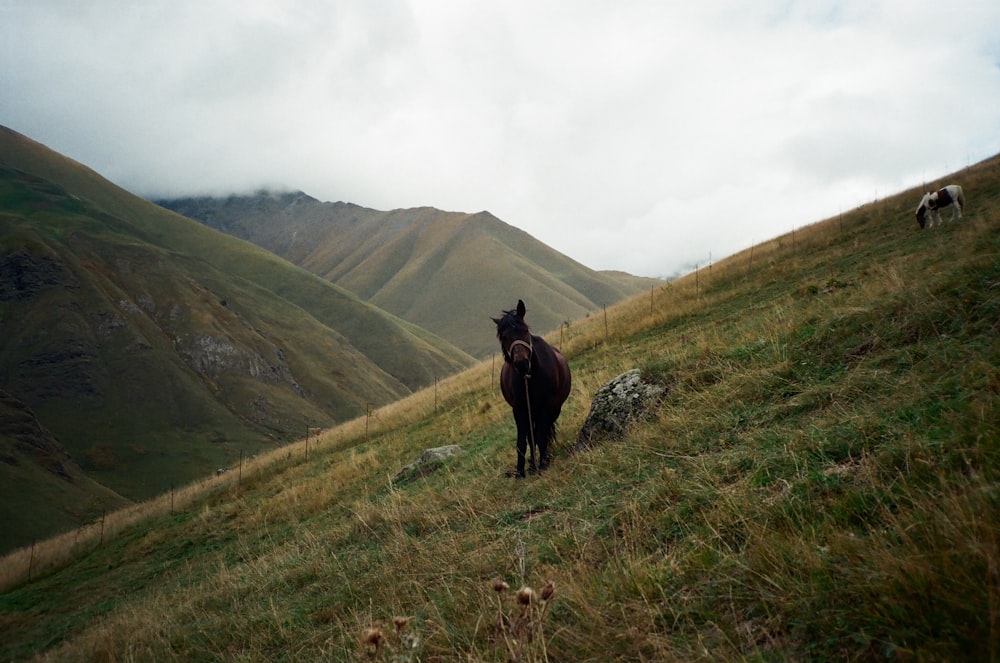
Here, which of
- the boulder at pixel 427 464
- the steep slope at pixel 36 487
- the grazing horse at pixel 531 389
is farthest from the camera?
the steep slope at pixel 36 487

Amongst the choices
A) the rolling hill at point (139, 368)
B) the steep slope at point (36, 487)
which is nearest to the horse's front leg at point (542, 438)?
the steep slope at point (36, 487)

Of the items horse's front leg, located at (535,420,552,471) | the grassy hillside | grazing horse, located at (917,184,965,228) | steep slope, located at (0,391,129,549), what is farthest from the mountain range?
grazing horse, located at (917,184,965,228)

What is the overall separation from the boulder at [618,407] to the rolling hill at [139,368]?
6468 cm

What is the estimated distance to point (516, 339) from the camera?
752cm

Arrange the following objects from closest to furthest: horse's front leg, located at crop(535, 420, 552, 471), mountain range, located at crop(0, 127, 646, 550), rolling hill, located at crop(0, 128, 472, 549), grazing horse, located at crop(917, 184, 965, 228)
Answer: horse's front leg, located at crop(535, 420, 552, 471), grazing horse, located at crop(917, 184, 965, 228), mountain range, located at crop(0, 127, 646, 550), rolling hill, located at crop(0, 128, 472, 549)

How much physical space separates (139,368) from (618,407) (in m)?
117

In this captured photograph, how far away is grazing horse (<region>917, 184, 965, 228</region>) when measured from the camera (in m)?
17.1

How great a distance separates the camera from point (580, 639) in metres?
2.95

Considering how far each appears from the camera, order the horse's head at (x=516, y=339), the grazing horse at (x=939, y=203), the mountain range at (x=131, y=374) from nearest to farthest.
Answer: the horse's head at (x=516, y=339)
the grazing horse at (x=939, y=203)
the mountain range at (x=131, y=374)

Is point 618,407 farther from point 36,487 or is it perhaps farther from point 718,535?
point 36,487

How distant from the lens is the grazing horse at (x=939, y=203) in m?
17.1

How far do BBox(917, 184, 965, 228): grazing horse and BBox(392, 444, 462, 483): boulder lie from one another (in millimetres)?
18100

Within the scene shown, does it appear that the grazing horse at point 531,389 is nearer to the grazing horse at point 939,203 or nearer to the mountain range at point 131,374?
the grazing horse at point 939,203

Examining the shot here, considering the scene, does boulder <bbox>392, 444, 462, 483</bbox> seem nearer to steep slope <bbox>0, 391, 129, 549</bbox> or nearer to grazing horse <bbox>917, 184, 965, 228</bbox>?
grazing horse <bbox>917, 184, 965, 228</bbox>
